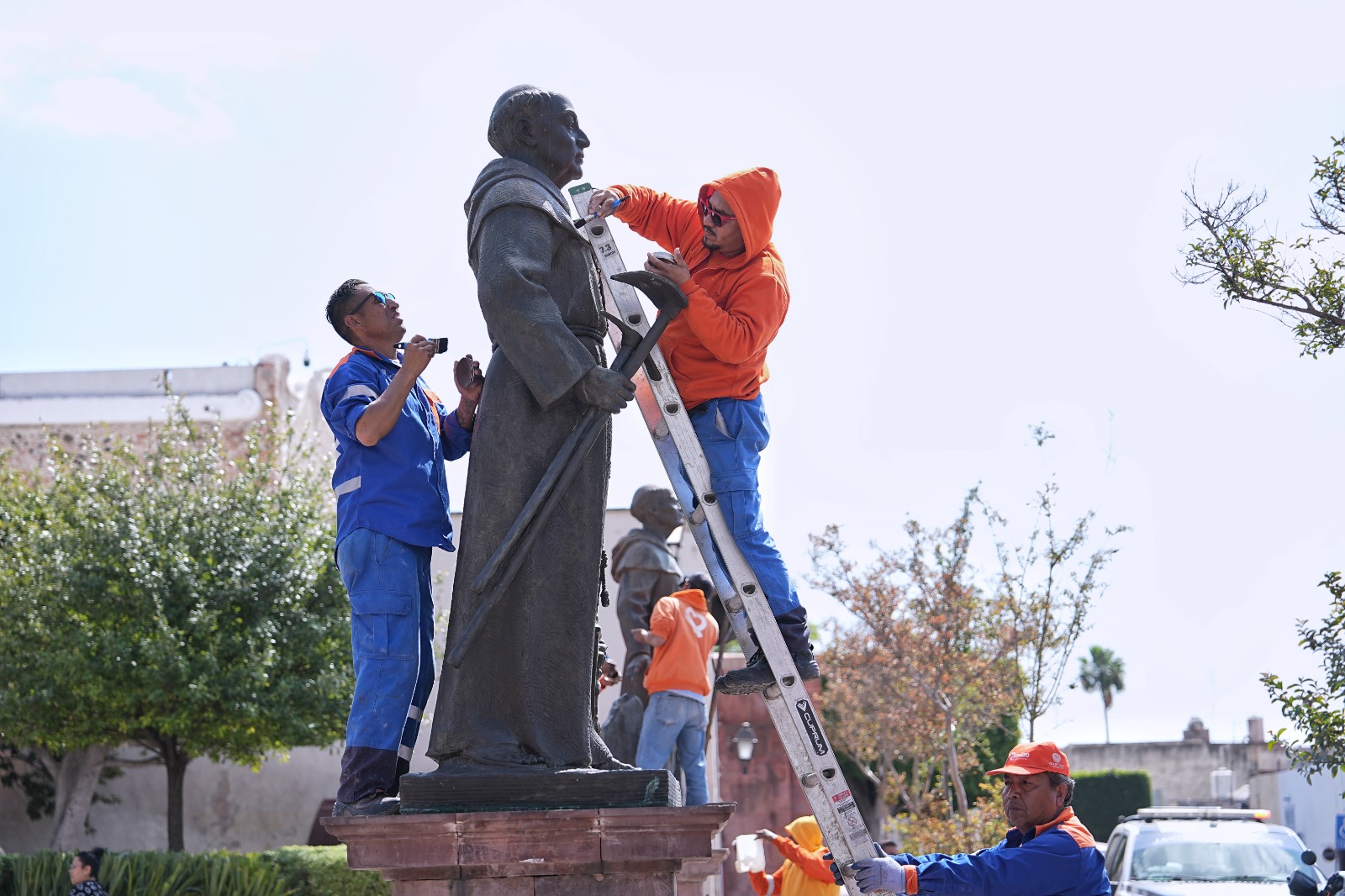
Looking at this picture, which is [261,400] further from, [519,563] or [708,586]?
[519,563]

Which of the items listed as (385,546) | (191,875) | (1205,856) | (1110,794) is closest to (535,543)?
(385,546)

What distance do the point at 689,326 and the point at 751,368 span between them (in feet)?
0.86

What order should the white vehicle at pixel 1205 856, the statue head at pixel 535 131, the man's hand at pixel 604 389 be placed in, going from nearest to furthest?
1. the man's hand at pixel 604 389
2. the statue head at pixel 535 131
3. the white vehicle at pixel 1205 856

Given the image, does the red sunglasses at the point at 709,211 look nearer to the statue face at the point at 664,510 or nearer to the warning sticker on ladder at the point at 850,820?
the warning sticker on ladder at the point at 850,820

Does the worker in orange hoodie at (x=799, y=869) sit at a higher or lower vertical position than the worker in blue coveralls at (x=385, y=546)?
lower

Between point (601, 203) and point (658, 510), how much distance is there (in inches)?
176

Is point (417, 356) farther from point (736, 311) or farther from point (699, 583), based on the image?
point (699, 583)

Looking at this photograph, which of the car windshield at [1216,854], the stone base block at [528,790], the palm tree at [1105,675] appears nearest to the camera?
the stone base block at [528,790]

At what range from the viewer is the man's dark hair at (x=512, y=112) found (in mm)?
4957

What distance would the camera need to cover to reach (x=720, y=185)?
16.4 ft

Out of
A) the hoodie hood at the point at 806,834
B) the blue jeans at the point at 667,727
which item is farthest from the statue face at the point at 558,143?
the hoodie hood at the point at 806,834

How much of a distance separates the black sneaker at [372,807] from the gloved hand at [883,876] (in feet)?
4.53

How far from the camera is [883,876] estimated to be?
4.32m

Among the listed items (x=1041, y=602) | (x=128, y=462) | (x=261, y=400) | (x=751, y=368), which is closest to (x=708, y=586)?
(x=751, y=368)
